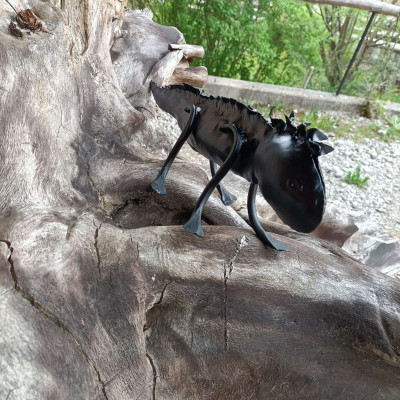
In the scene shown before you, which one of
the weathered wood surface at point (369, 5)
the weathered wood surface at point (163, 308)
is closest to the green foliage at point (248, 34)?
the weathered wood surface at point (369, 5)

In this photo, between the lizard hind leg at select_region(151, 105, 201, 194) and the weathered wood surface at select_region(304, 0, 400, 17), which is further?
the weathered wood surface at select_region(304, 0, 400, 17)

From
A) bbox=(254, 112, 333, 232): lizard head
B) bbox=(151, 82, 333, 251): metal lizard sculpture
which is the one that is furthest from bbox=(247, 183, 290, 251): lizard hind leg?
bbox=(254, 112, 333, 232): lizard head

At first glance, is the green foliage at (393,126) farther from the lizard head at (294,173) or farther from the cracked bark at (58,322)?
the cracked bark at (58,322)

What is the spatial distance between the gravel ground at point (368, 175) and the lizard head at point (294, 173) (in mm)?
1969

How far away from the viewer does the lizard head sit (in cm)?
129

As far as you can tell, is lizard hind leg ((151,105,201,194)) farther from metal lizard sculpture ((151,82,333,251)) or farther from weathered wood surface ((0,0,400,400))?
weathered wood surface ((0,0,400,400))

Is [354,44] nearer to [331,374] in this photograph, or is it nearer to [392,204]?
[392,204]

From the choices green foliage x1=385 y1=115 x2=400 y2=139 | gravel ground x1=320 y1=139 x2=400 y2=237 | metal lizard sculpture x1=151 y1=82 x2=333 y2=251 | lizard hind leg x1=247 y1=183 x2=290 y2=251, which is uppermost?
metal lizard sculpture x1=151 y1=82 x2=333 y2=251

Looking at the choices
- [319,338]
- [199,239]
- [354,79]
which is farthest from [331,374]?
[354,79]

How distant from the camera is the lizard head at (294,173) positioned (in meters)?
1.29

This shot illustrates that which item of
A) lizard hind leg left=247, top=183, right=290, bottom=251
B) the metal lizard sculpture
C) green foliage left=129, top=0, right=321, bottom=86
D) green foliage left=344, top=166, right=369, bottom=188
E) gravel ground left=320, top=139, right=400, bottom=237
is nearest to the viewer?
the metal lizard sculpture

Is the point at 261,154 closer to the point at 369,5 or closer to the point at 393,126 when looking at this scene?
the point at 369,5

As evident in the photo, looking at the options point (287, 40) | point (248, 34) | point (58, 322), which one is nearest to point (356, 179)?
point (248, 34)

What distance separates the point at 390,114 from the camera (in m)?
4.93
